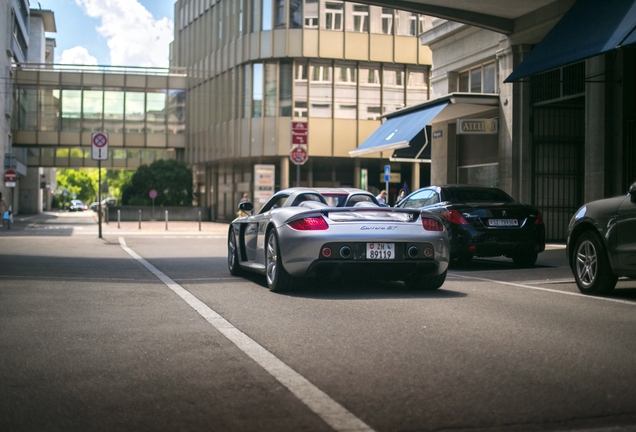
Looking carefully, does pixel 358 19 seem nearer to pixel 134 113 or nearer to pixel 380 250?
pixel 134 113

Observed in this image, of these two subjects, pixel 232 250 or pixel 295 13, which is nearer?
pixel 232 250

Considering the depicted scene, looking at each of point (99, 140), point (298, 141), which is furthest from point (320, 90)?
point (298, 141)

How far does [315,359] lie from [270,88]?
135ft

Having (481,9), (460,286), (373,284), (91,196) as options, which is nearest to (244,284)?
(373,284)

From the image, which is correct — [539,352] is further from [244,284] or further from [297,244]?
[244,284]

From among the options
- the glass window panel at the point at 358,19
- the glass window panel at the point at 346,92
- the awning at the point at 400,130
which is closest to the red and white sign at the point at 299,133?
the awning at the point at 400,130

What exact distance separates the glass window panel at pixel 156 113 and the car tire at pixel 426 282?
53.9 meters

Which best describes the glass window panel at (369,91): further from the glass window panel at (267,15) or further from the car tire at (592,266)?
the car tire at (592,266)

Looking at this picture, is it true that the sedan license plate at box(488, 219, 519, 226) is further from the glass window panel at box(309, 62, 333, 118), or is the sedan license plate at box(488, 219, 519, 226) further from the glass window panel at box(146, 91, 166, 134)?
the glass window panel at box(146, 91, 166, 134)

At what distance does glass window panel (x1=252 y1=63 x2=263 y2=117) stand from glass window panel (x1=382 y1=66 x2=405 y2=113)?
273 inches

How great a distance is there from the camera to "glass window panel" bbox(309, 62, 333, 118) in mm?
45062

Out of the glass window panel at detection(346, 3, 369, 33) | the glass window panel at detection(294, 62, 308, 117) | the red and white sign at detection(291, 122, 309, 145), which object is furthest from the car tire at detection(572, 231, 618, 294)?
the glass window panel at detection(346, 3, 369, 33)

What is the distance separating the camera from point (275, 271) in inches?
364

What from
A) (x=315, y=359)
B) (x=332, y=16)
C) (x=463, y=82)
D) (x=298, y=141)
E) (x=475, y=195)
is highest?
(x=332, y=16)
